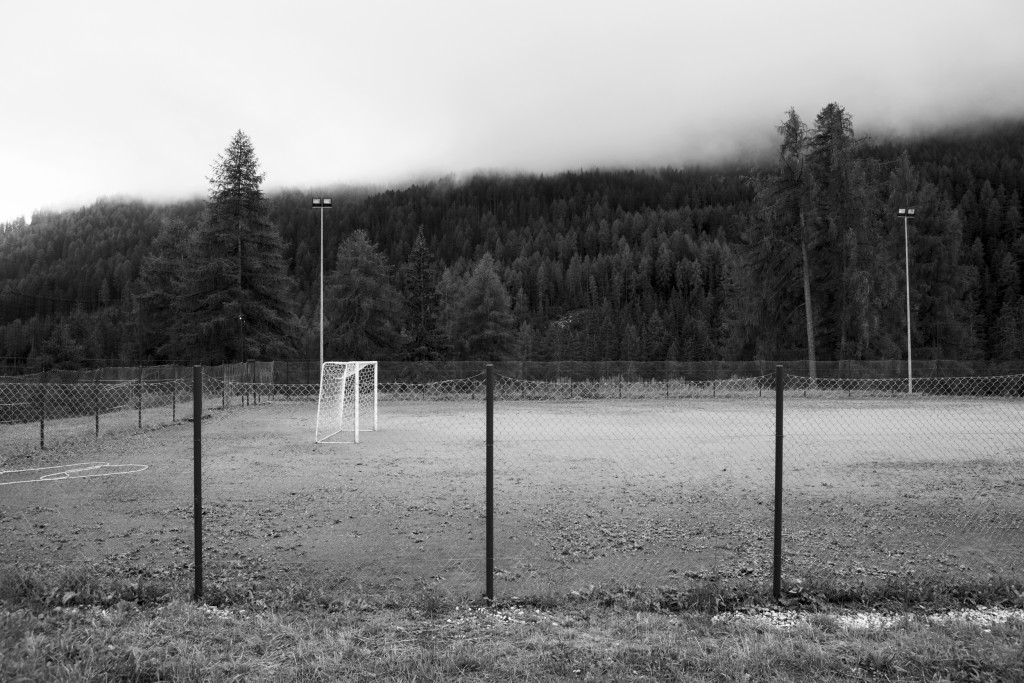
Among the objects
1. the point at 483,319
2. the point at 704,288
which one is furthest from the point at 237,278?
the point at 704,288

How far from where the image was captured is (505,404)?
1371 inches

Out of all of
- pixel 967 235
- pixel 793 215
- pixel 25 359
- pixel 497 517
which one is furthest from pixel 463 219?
pixel 497 517

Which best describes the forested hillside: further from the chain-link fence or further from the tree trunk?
the chain-link fence

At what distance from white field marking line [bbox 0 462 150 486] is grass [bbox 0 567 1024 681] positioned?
7618 millimetres

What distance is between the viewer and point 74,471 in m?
12.8

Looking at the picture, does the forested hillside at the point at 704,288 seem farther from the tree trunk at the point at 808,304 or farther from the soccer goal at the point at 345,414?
the soccer goal at the point at 345,414

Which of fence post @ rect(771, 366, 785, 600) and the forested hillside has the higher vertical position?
the forested hillside

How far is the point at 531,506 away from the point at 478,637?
196 inches

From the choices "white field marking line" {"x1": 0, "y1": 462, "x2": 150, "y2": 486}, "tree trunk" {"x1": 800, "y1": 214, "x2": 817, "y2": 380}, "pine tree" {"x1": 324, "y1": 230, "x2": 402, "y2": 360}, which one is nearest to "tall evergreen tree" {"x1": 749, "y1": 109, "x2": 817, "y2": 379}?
"tree trunk" {"x1": 800, "y1": 214, "x2": 817, "y2": 380}

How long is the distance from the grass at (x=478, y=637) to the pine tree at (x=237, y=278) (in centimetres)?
4269

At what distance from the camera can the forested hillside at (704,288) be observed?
152 feet

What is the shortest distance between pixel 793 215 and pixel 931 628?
46.5 m

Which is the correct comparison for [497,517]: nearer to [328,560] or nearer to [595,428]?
[328,560]

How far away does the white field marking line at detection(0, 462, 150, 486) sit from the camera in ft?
39.2
